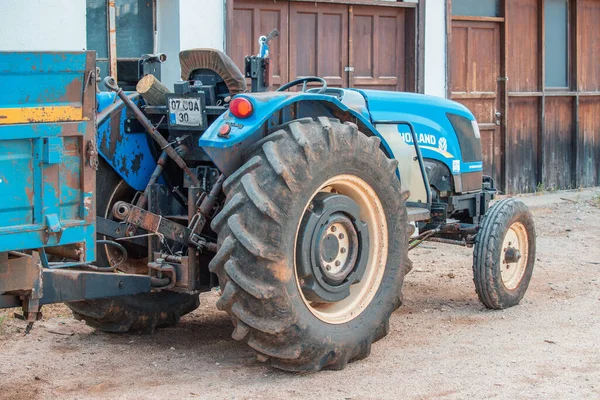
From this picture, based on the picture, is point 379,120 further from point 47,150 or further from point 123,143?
point 47,150

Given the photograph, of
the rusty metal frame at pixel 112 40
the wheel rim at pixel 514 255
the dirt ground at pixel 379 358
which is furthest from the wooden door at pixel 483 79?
the wheel rim at pixel 514 255

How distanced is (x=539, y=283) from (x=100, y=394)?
446 centimetres

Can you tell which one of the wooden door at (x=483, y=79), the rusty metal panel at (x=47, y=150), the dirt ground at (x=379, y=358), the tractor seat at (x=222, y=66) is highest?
the wooden door at (x=483, y=79)

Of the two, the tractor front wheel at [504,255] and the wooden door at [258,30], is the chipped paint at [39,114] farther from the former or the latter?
the wooden door at [258,30]

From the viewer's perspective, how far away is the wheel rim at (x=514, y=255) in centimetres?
720

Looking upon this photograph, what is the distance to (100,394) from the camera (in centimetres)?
512

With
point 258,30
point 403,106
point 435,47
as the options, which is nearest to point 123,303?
point 403,106

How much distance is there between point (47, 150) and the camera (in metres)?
4.44

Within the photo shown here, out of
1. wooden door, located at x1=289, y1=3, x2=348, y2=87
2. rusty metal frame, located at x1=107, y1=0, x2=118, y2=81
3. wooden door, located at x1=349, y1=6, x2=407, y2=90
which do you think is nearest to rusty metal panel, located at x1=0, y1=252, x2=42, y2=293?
rusty metal frame, located at x1=107, y1=0, x2=118, y2=81

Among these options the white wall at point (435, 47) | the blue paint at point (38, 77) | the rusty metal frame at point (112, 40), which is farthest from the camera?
the white wall at point (435, 47)

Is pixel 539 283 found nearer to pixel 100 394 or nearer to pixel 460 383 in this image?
pixel 460 383

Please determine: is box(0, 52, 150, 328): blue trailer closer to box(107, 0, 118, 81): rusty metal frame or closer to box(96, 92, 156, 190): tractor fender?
box(96, 92, 156, 190): tractor fender

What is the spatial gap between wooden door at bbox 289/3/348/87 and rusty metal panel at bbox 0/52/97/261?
6.29 metres

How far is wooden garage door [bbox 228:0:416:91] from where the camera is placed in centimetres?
1034
